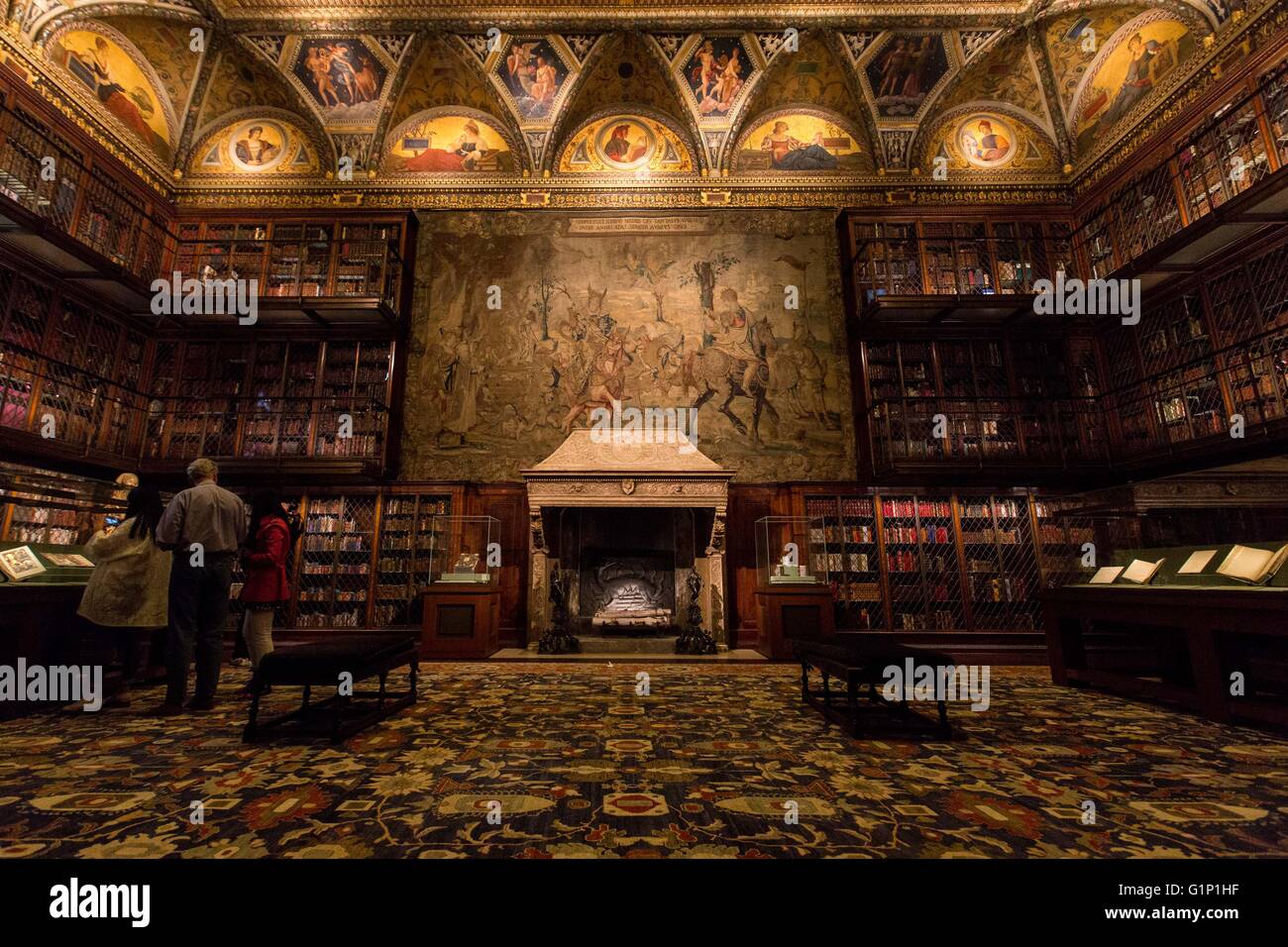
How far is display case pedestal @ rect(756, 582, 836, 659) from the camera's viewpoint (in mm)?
6570

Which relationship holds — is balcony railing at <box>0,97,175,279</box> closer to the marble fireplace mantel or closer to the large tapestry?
the large tapestry

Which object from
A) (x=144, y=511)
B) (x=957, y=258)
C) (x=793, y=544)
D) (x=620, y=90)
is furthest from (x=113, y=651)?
(x=957, y=258)

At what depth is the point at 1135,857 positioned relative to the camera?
1.65 m

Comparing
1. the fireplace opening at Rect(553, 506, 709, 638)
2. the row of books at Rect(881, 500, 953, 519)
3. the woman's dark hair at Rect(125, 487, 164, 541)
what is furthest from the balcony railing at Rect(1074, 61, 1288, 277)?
the woman's dark hair at Rect(125, 487, 164, 541)

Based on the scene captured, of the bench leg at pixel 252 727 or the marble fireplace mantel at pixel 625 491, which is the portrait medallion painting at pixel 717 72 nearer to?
the marble fireplace mantel at pixel 625 491

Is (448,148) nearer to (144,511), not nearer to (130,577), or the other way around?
(144,511)

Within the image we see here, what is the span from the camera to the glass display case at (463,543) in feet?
25.7

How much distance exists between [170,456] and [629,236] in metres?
7.90

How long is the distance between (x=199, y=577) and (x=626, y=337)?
6.48 metres

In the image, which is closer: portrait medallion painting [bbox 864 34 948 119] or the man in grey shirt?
the man in grey shirt

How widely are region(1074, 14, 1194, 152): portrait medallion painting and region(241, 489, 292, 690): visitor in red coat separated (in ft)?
40.6

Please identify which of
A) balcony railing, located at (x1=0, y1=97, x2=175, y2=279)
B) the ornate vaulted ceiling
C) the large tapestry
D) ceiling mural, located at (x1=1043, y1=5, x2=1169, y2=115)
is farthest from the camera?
the large tapestry
